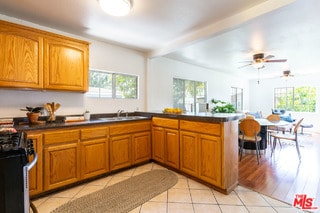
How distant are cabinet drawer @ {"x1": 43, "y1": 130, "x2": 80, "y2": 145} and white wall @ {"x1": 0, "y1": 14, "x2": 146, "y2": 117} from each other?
724 mm

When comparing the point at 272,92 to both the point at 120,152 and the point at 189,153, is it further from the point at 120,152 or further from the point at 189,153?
the point at 120,152

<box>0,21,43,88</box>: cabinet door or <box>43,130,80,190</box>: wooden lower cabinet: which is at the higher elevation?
<box>0,21,43,88</box>: cabinet door

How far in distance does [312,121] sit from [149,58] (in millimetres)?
7644

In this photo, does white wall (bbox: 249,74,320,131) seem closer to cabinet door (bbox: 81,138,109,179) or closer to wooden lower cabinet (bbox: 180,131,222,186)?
wooden lower cabinet (bbox: 180,131,222,186)

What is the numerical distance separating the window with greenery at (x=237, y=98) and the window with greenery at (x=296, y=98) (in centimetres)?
168

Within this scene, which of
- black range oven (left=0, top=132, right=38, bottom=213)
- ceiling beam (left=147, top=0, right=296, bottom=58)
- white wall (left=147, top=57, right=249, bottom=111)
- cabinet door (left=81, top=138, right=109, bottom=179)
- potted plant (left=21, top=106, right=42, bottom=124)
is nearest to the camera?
black range oven (left=0, top=132, right=38, bottom=213)

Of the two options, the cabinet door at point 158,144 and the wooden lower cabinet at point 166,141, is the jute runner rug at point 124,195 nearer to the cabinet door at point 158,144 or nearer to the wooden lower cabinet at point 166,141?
the wooden lower cabinet at point 166,141

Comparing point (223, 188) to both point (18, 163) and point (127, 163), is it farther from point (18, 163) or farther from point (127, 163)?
point (18, 163)

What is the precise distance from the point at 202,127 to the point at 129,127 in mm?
1298

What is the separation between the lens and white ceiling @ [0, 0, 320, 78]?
207 centimetres

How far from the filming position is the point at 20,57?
2184 mm

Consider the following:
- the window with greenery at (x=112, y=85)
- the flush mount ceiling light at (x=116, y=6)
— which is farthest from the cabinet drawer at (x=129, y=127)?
the flush mount ceiling light at (x=116, y=6)

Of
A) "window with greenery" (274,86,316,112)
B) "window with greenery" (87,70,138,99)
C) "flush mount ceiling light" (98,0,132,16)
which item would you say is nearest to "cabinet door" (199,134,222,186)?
"flush mount ceiling light" (98,0,132,16)

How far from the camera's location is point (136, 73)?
390 centimetres
